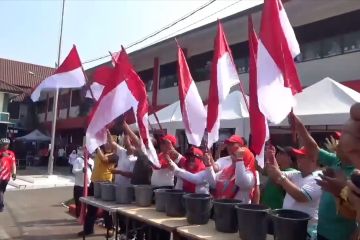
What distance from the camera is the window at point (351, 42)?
9922 millimetres

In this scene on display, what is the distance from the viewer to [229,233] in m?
3.47

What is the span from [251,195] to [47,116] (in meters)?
32.5

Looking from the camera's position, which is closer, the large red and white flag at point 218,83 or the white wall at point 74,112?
the large red and white flag at point 218,83

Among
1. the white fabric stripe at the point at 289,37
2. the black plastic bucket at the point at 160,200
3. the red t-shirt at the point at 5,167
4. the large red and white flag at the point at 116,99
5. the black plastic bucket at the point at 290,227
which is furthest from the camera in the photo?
the red t-shirt at the point at 5,167

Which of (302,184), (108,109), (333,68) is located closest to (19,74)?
(333,68)

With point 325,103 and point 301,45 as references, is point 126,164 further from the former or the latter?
point 301,45

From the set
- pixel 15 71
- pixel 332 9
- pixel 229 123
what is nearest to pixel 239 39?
pixel 332 9

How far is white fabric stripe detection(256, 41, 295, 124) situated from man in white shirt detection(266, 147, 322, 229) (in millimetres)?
404

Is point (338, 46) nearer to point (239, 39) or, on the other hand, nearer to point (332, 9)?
point (332, 9)

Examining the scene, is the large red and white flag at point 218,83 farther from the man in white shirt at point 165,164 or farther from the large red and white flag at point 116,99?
the large red and white flag at point 116,99

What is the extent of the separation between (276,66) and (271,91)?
26cm

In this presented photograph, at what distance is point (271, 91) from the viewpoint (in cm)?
349

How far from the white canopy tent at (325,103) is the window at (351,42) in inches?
148

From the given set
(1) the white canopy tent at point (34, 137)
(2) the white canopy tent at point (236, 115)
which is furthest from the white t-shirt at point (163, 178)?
(1) the white canopy tent at point (34, 137)
